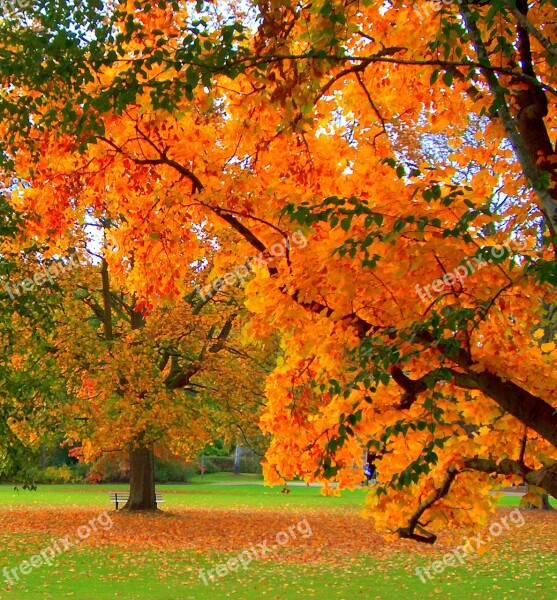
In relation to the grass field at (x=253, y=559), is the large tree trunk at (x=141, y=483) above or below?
above

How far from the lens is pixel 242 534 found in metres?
18.5

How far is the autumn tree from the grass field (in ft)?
8.00

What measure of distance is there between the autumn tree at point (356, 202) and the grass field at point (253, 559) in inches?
96.0

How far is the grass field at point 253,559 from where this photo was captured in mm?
11570

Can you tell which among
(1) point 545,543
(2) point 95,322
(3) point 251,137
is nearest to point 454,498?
(3) point 251,137

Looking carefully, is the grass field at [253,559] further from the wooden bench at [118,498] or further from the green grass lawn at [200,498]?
the green grass lawn at [200,498]

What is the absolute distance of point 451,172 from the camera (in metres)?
4.94

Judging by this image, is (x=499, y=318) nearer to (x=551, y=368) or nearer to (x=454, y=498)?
(x=551, y=368)

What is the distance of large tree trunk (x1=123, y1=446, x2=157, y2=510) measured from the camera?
22.8 metres

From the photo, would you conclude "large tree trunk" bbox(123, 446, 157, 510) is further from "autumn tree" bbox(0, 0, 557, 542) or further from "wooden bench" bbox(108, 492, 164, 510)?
"autumn tree" bbox(0, 0, 557, 542)

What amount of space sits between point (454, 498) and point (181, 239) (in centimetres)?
312

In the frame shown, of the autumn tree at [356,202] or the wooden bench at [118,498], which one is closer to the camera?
the autumn tree at [356,202]

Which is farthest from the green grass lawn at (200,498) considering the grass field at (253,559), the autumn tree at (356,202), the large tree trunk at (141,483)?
the autumn tree at (356,202)

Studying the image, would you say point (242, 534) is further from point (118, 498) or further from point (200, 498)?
point (200, 498)
